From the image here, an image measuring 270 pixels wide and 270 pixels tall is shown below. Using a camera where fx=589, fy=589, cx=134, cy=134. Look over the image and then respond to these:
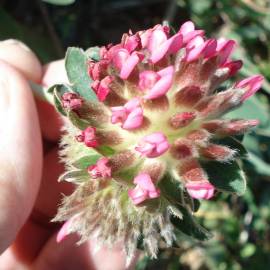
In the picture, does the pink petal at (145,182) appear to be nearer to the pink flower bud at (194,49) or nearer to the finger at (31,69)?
the pink flower bud at (194,49)

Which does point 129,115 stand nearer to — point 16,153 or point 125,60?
point 125,60

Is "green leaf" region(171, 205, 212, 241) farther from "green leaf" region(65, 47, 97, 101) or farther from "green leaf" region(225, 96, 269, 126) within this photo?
"green leaf" region(225, 96, 269, 126)

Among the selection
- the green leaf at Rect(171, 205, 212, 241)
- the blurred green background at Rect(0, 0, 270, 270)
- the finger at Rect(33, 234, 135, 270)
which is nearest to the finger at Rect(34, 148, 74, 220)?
the finger at Rect(33, 234, 135, 270)

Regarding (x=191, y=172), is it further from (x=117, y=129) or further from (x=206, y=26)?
(x=206, y=26)

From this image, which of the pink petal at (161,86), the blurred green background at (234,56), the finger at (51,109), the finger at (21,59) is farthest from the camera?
the blurred green background at (234,56)

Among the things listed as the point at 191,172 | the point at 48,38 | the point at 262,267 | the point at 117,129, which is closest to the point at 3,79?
the point at 117,129

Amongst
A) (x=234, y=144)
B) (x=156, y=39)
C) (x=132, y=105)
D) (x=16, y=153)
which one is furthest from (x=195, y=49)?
(x=16, y=153)

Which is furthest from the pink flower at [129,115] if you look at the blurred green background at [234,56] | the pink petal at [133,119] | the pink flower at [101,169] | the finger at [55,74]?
the blurred green background at [234,56]
